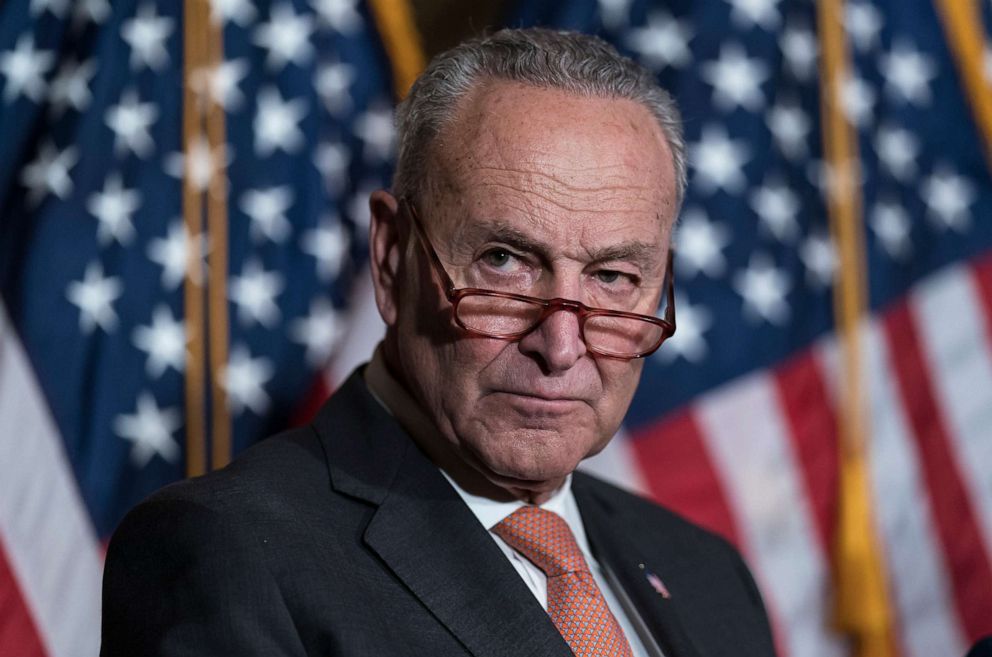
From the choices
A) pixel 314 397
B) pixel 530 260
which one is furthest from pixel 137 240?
pixel 530 260

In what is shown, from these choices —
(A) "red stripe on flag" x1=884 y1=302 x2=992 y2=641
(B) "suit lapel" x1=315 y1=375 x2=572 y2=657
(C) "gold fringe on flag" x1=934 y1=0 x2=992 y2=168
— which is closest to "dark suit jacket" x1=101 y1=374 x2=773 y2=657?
(B) "suit lapel" x1=315 y1=375 x2=572 y2=657

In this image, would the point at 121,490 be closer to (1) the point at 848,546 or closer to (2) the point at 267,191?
(2) the point at 267,191

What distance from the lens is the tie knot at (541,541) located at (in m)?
1.88

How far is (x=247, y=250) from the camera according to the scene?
117 inches

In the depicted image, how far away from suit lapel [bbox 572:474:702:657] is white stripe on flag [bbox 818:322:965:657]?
3.62ft

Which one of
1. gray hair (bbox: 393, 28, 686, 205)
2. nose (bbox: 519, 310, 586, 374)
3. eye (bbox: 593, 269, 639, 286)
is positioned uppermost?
gray hair (bbox: 393, 28, 686, 205)

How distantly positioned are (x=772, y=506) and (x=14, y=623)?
1.76 metres

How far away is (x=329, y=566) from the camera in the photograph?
5.49ft

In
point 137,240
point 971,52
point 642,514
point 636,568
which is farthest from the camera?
point 971,52

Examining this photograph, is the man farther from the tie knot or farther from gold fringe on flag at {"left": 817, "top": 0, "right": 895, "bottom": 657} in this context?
gold fringe on flag at {"left": 817, "top": 0, "right": 895, "bottom": 657}

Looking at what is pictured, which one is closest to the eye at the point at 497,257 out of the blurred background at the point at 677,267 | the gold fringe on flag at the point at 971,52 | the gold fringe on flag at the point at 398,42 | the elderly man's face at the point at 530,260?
the elderly man's face at the point at 530,260

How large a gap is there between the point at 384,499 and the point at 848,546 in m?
1.67

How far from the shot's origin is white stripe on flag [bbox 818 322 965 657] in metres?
3.19

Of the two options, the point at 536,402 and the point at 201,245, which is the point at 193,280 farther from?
the point at 536,402
